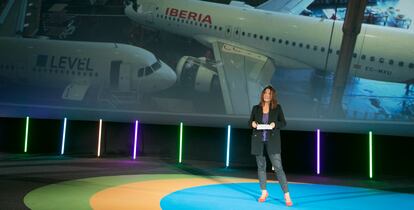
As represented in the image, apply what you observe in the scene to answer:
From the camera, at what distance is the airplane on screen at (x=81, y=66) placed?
7496 mm

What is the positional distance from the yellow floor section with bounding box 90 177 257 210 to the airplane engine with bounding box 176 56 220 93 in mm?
1771

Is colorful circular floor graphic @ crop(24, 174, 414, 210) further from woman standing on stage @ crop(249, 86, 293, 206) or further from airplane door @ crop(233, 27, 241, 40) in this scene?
airplane door @ crop(233, 27, 241, 40)

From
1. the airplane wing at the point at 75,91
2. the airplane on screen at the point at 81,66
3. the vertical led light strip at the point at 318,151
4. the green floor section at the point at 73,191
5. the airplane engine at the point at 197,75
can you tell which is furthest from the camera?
the airplane wing at the point at 75,91

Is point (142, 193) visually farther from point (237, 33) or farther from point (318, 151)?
point (237, 33)

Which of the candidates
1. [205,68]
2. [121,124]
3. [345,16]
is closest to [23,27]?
[121,124]

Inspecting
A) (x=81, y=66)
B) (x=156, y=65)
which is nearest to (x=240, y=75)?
(x=156, y=65)

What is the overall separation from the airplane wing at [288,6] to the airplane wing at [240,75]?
0.75 metres

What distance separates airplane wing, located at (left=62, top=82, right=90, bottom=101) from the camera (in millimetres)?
7762

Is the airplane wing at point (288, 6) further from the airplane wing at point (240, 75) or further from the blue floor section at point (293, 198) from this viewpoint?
the blue floor section at point (293, 198)

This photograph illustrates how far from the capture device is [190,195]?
14.9ft

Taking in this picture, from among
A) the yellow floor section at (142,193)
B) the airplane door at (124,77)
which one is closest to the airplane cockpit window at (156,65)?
the airplane door at (124,77)

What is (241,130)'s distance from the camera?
7.20 metres

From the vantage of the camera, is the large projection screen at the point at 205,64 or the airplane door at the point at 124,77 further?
the airplane door at the point at 124,77

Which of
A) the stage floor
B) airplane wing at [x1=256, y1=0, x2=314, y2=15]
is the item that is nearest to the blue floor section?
the stage floor
